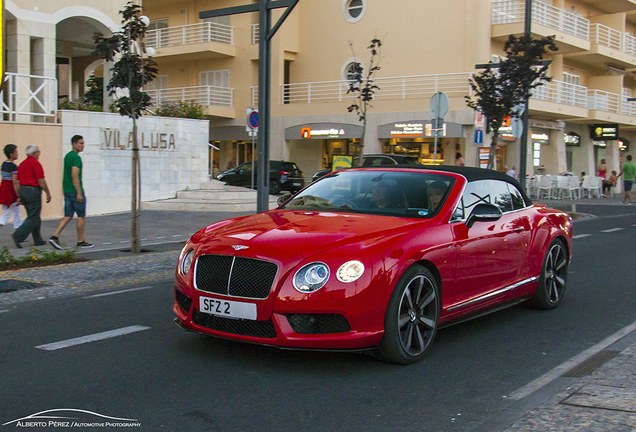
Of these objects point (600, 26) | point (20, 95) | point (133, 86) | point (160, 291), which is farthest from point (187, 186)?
point (600, 26)

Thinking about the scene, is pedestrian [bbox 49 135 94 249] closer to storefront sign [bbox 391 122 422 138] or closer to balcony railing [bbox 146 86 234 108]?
storefront sign [bbox 391 122 422 138]

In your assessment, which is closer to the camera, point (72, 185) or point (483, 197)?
point (483, 197)

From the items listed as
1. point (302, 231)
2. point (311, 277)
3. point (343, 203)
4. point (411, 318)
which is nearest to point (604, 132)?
point (343, 203)

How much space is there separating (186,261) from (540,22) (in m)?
30.9

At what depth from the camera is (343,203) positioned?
606 centimetres

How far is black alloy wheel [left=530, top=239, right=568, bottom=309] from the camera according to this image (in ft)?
23.4

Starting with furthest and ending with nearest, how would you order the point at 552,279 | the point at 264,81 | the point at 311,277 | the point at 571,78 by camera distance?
the point at 571,78
the point at 264,81
the point at 552,279
the point at 311,277

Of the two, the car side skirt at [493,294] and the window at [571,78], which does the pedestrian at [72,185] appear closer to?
the car side skirt at [493,294]

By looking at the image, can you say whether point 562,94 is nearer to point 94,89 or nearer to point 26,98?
point 94,89

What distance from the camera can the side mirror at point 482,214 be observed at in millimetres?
5887

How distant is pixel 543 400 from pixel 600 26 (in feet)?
130

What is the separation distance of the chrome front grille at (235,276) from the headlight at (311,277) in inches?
6.7

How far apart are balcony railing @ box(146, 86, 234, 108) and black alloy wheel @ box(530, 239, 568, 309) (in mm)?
31345

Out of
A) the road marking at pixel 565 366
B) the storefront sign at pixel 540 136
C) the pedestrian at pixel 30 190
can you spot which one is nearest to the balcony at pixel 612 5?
the storefront sign at pixel 540 136
